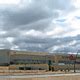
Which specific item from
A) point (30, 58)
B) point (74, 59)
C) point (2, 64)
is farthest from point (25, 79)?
point (74, 59)

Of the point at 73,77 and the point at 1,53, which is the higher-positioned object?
the point at 1,53

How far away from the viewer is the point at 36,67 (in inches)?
3959

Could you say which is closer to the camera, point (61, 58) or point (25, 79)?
point (25, 79)

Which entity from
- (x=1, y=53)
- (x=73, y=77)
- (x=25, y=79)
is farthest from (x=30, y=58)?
(x=25, y=79)

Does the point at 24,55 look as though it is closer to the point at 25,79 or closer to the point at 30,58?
the point at 30,58

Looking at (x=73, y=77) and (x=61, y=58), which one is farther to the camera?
(x=61, y=58)

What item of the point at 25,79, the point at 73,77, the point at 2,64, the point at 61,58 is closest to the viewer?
the point at 25,79

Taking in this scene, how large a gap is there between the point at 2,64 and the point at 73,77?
58.5m

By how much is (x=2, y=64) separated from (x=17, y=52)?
645 inches

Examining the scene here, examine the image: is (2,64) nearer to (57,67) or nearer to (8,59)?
(8,59)

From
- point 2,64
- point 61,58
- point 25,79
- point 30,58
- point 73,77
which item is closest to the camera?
point 25,79

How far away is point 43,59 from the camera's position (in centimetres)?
11619

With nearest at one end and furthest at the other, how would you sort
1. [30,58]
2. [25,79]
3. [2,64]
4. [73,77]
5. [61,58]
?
[25,79] → [73,77] → [2,64] → [30,58] → [61,58]

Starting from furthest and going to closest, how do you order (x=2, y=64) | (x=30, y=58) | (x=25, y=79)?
(x=30, y=58)
(x=2, y=64)
(x=25, y=79)
